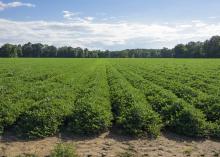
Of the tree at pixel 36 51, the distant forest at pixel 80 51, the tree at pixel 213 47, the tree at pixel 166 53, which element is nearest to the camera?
the tree at pixel 213 47

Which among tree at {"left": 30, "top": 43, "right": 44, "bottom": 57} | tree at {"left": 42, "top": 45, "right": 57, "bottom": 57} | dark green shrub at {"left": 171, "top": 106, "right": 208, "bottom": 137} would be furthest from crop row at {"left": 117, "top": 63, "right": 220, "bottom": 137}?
tree at {"left": 30, "top": 43, "right": 44, "bottom": 57}

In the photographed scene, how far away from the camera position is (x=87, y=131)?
1177 centimetres

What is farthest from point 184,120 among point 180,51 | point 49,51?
point 49,51

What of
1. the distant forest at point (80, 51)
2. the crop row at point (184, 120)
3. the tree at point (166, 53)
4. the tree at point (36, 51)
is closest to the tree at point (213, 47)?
the distant forest at point (80, 51)

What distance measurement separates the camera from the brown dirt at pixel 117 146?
9.93 metres

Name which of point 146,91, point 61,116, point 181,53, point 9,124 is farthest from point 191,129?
point 181,53

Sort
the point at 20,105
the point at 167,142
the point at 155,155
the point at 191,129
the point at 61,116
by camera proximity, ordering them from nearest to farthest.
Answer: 1. the point at 155,155
2. the point at 167,142
3. the point at 191,129
4. the point at 61,116
5. the point at 20,105

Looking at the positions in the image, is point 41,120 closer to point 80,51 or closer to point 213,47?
point 213,47

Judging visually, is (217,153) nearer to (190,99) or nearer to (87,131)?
(87,131)

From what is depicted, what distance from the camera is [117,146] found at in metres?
10.6

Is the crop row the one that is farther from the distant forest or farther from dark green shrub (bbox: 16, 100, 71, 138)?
the distant forest

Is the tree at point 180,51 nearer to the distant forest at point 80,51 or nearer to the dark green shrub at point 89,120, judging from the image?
the distant forest at point 80,51

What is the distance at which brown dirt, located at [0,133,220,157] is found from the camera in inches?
391

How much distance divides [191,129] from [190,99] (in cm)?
534
